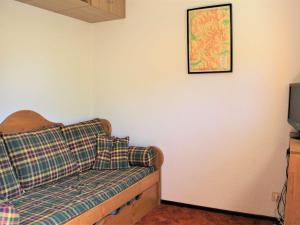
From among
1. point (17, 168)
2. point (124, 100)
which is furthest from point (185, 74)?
point (17, 168)

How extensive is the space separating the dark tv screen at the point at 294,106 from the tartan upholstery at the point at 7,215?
6.49ft

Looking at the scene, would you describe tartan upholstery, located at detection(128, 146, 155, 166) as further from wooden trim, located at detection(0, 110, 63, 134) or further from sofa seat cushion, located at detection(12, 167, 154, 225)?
wooden trim, located at detection(0, 110, 63, 134)

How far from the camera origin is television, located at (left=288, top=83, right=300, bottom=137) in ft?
7.18

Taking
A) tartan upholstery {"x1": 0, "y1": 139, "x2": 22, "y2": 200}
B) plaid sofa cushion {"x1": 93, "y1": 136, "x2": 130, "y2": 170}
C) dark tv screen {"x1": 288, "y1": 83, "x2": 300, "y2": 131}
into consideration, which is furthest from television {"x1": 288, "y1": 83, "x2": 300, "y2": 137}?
tartan upholstery {"x1": 0, "y1": 139, "x2": 22, "y2": 200}

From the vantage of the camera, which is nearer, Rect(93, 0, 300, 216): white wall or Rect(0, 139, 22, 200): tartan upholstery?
Rect(0, 139, 22, 200): tartan upholstery

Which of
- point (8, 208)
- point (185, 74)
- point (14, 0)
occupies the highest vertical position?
point (14, 0)

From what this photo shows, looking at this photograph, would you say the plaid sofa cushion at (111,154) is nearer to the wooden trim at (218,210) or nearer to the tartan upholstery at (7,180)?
the wooden trim at (218,210)

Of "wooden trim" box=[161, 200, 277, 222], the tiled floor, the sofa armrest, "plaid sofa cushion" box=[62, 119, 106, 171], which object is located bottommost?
the tiled floor

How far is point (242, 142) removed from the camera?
9.08ft

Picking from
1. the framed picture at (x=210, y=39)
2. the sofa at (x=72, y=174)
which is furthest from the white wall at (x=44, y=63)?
the framed picture at (x=210, y=39)

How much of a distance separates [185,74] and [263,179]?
1261 mm

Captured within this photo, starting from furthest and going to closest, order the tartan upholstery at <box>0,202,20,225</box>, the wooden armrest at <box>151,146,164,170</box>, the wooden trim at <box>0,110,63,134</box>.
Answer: the wooden armrest at <box>151,146,164,170</box>, the wooden trim at <box>0,110,63,134</box>, the tartan upholstery at <box>0,202,20,225</box>

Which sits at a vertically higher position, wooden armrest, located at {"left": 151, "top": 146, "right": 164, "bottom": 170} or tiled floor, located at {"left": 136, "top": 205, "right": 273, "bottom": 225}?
wooden armrest, located at {"left": 151, "top": 146, "right": 164, "bottom": 170}

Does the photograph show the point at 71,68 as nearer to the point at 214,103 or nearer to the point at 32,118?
the point at 32,118
